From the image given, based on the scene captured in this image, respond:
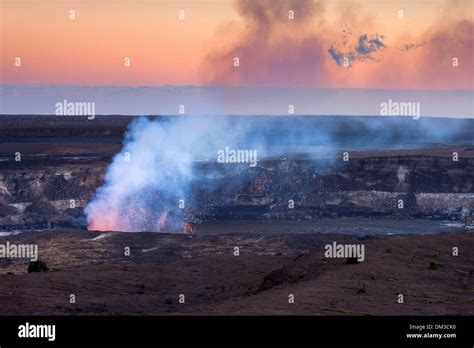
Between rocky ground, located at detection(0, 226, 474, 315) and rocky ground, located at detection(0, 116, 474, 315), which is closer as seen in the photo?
rocky ground, located at detection(0, 226, 474, 315)

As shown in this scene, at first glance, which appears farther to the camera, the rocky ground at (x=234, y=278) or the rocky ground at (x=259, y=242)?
the rocky ground at (x=259, y=242)

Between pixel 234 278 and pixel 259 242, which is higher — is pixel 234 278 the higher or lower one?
the lower one

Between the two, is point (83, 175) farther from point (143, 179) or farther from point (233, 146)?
point (233, 146)

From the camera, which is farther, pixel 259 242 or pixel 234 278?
pixel 259 242

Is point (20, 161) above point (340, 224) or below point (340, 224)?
above
